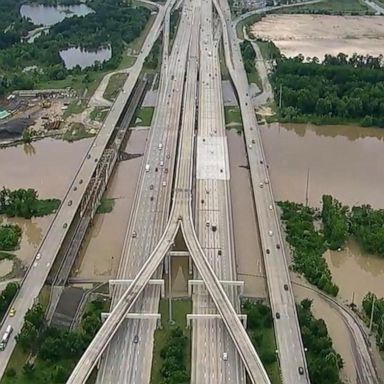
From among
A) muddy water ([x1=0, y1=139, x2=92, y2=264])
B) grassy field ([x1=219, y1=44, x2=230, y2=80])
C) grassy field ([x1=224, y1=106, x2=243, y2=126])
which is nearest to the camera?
muddy water ([x1=0, y1=139, x2=92, y2=264])

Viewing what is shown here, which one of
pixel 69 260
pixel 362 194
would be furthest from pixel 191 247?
pixel 362 194

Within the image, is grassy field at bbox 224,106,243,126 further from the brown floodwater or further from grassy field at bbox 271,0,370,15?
grassy field at bbox 271,0,370,15

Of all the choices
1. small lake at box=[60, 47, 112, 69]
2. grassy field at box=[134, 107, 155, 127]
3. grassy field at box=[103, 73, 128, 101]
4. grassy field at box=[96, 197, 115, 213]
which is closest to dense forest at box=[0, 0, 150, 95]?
small lake at box=[60, 47, 112, 69]

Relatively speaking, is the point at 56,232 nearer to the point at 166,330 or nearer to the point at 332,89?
the point at 166,330

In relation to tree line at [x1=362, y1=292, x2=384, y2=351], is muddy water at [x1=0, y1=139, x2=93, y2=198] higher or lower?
lower

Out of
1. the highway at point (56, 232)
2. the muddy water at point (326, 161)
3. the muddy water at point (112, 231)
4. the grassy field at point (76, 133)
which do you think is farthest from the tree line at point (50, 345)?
the grassy field at point (76, 133)

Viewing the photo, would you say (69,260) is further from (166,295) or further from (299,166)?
(299,166)

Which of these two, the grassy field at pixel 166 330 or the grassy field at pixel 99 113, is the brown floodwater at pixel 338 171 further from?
the grassy field at pixel 99 113
